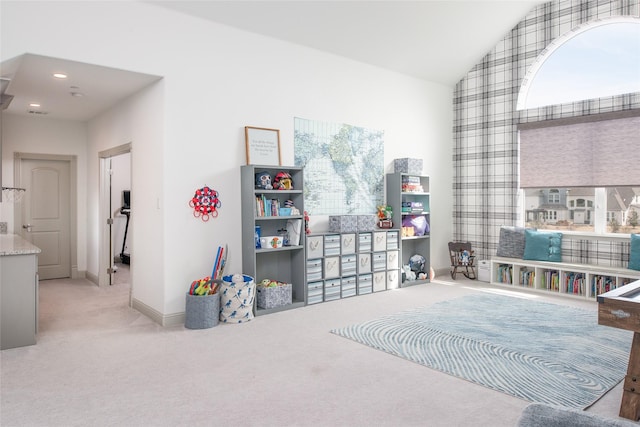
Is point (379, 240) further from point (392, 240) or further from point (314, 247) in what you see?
point (314, 247)

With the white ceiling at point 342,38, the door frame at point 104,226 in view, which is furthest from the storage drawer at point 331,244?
the door frame at point 104,226

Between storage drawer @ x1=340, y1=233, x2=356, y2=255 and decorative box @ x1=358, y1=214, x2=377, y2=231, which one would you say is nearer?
storage drawer @ x1=340, y1=233, x2=356, y2=255

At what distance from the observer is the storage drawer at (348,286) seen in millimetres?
5438

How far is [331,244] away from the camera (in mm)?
5309

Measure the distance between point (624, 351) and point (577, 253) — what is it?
255 cm

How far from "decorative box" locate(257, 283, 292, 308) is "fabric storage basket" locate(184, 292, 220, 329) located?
24.9 inches

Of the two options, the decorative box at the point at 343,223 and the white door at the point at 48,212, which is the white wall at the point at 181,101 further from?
the white door at the point at 48,212

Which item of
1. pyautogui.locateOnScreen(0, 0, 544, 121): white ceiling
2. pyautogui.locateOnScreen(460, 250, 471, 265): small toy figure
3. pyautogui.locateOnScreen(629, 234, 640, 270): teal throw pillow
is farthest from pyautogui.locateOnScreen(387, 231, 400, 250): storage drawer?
pyautogui.locateOnScreen(629, 234, 640, 270): teal throw pillow

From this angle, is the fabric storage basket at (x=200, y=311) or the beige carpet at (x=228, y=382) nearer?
the beige carpet at (x=228, y=382)

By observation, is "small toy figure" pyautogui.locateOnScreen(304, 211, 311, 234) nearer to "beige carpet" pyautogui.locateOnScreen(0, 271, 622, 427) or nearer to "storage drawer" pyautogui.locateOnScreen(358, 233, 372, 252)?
"storage drawer" pyautogui.locateOnScreen(358, 233, 372, 252)

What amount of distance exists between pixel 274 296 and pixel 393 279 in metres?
1.93

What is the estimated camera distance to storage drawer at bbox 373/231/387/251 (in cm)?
576

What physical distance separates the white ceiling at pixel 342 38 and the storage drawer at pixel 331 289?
2859 mm

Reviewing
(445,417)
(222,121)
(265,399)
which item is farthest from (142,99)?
(445,417)
